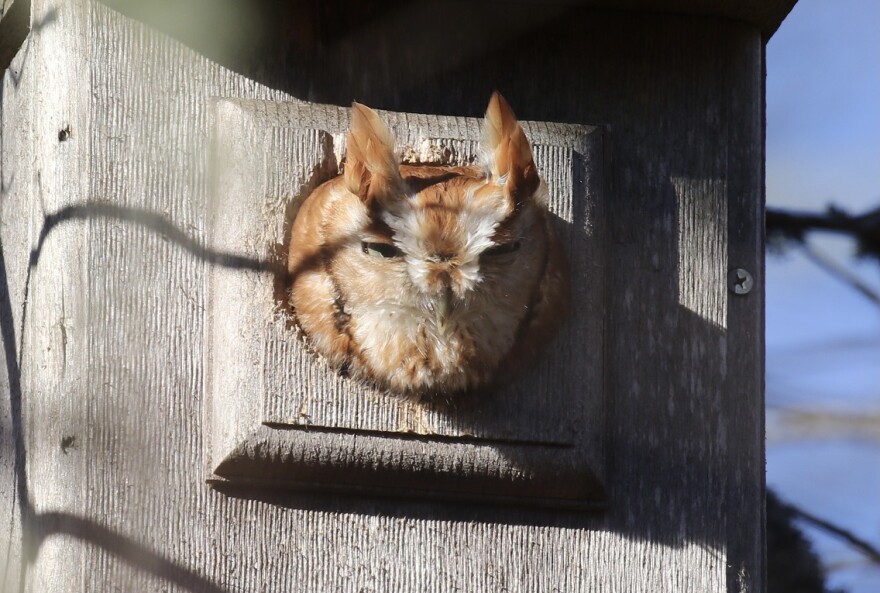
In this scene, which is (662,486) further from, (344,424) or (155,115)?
(155,115)

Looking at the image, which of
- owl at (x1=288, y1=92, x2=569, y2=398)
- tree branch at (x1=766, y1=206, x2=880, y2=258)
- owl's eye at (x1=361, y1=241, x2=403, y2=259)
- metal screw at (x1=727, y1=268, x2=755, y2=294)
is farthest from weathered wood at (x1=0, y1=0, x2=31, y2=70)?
tree branch at (x1=766, y1=206, x2=880, y2=258)

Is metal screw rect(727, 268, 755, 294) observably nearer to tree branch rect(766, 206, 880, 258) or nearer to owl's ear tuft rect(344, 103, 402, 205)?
owl's ear tuft rect(344, 103, 402, 205)

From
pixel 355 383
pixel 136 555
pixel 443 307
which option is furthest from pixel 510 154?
pixel 136 555

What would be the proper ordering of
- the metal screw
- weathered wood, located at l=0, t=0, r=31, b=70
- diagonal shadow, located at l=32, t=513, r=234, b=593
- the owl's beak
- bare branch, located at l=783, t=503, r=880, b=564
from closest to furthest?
the owl's beak → diagonal shadow, located at l=32, t=513, r=234, b=593 → the metal screw → weathered wood, located at l=0, t=0, r=31, b=70 → bare branch, located at l=783, t=503, r=880, b=564

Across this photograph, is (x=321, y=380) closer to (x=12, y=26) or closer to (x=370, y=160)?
(x=370, y=160)

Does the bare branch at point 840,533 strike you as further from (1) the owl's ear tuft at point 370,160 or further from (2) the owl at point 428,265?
(1) the owl's ear tuft at point 370,160


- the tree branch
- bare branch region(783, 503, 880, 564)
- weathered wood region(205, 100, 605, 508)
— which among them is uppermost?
the tree branch

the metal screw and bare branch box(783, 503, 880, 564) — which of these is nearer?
the metal screw
